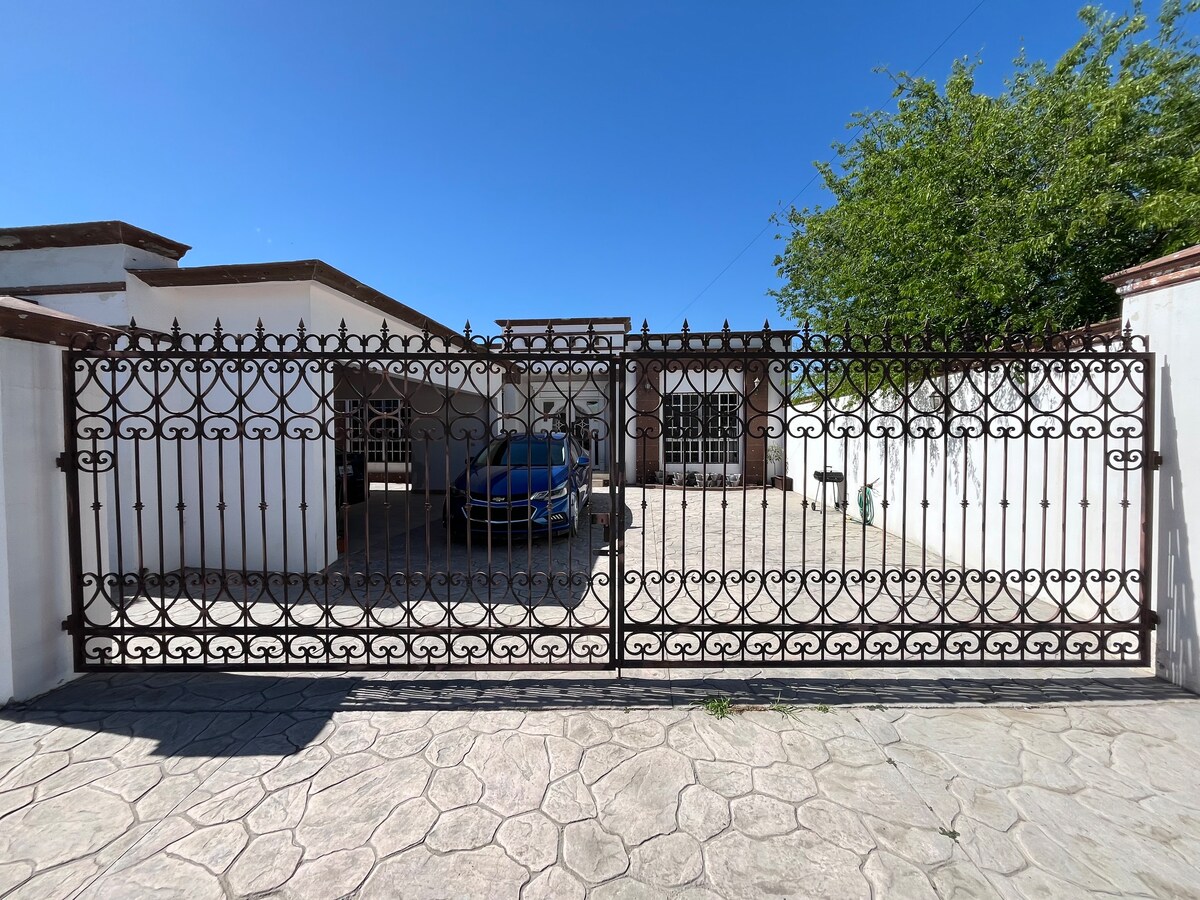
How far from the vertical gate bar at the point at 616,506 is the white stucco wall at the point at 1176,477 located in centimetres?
327

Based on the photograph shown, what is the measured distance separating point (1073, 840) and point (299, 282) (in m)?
6.71

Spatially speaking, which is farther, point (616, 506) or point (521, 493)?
point (521, 493)

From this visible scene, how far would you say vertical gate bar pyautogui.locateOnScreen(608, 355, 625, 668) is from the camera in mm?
3363

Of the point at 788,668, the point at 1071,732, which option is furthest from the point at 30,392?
the point at 1071,732

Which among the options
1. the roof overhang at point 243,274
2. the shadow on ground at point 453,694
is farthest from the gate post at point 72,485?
the roof overhang at point 243,274

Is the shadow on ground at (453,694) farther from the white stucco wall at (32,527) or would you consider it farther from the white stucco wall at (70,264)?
the white stucco wall at (70,264)

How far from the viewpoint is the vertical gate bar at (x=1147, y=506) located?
10.4 feet

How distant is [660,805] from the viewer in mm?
2244

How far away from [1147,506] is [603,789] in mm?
3685

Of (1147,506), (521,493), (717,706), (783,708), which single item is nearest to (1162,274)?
(1147,506)

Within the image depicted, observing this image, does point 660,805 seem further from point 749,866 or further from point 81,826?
point 81,826

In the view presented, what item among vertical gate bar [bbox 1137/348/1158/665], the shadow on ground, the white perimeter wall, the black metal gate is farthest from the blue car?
vertical gate bar [bbox 1137/348/1158/665]

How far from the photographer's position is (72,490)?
322 centimetres

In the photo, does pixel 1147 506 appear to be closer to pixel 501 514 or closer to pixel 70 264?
pixel 501 514
